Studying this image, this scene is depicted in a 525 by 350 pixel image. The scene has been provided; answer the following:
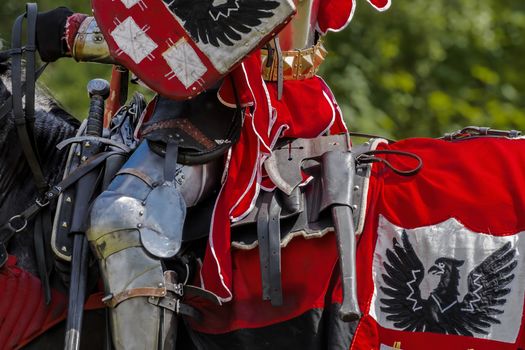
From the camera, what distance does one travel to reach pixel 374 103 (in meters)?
12.5

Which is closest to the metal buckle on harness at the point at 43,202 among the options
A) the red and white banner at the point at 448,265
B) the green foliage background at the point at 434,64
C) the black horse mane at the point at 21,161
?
the black horse mane at the point at 21,161

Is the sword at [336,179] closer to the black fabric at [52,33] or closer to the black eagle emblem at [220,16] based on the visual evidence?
the black eagle emblem at [220,16]

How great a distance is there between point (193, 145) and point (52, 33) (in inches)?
29.6

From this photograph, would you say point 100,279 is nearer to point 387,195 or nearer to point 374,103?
point 387,195

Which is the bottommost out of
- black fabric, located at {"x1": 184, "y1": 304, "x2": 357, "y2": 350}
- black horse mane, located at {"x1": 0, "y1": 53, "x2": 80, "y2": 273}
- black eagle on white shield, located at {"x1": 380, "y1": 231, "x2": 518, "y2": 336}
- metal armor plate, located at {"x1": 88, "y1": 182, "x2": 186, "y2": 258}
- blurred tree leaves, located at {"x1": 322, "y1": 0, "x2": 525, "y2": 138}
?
black fabric, located at {"x1": 184, "y1": 304, "x2": 357, "y2": 350}

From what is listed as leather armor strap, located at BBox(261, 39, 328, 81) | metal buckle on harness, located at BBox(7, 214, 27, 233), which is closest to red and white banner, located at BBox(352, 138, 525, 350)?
leather armor strap, located at BBox(261, 39, 328, 81)

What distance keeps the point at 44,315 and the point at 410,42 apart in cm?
926

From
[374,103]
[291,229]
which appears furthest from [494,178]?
[374,103]

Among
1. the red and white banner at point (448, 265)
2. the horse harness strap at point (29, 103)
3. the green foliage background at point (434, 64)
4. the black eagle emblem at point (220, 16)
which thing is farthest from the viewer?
the green foliage background at point (434, 64)

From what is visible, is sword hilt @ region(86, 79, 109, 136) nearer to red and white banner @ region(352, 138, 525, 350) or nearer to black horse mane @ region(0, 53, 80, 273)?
black horse mane @ region(0, 53, 80, 273)

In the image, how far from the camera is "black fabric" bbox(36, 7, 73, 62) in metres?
4.59

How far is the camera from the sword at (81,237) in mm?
4270

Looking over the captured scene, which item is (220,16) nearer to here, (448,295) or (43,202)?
(43,202)

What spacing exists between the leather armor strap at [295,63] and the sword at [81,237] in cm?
70
